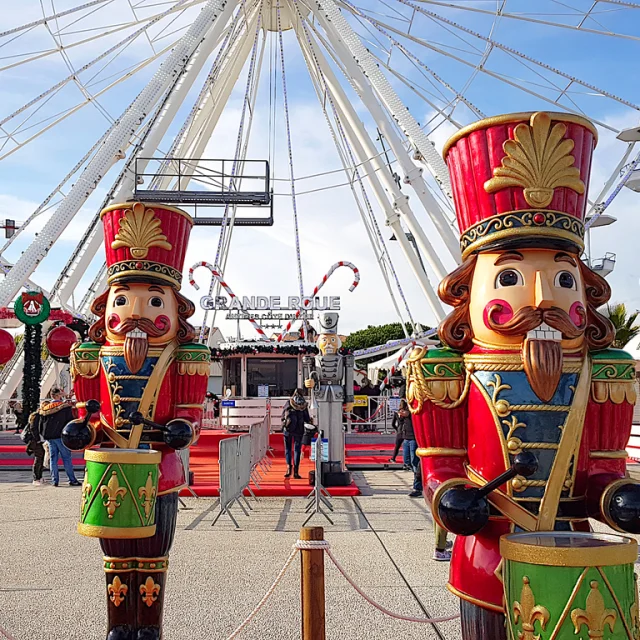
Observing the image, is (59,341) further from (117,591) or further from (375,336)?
(375,336)

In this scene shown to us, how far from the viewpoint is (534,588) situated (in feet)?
6.97

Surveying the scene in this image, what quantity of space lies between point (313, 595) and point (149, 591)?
936mm

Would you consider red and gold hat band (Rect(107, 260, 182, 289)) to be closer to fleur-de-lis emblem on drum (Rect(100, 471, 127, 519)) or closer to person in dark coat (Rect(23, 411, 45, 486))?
fleur-de-lis emblem on drum (Rect(100, 471, 127, 519))

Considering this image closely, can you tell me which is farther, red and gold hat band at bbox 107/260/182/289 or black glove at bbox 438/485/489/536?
red and gold hat band at bbox 107/260/182/289

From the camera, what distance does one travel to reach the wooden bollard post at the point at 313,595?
10.6 ft

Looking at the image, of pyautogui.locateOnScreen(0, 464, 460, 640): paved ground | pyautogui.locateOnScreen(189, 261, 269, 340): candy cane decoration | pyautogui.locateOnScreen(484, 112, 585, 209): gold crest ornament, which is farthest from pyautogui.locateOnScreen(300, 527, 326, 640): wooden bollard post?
pyautogui.locateOnScreen(189, 261, 269, 340): candy cane decoration

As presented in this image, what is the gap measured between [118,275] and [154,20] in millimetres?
12355

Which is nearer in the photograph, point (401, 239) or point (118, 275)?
point (118, 275)

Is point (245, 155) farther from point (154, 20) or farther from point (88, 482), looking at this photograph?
point (88, 482)

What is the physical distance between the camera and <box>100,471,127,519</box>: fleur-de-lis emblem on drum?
3.29 meters

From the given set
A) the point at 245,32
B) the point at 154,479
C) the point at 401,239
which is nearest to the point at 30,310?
the point at 401,239

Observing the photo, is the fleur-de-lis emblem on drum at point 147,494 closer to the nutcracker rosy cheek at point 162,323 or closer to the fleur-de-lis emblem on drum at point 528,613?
the nutcracker rosy cheek at point 162,323

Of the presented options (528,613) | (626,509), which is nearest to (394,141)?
(626,509)

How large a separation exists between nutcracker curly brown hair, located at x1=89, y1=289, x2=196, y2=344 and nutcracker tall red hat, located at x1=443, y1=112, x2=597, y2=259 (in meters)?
1.91
